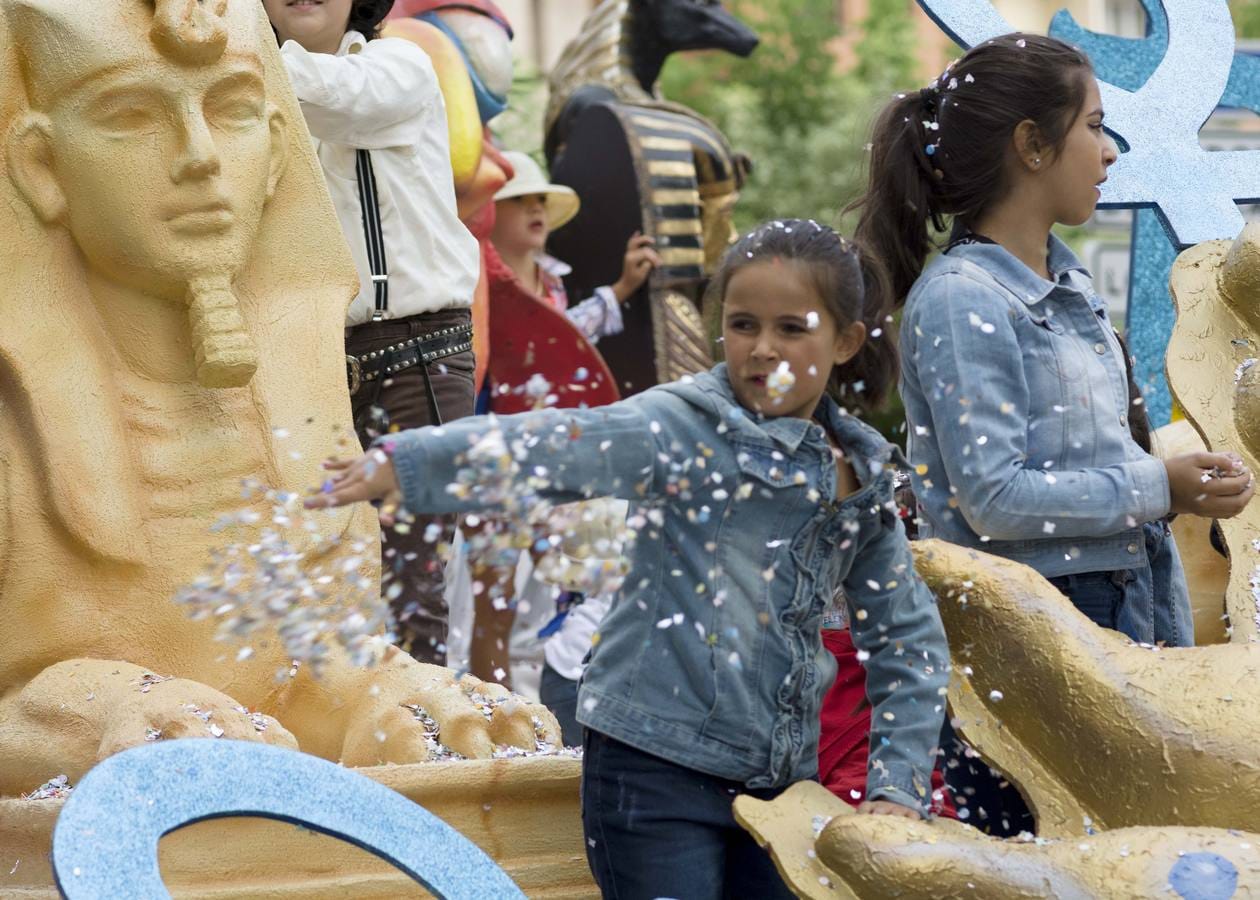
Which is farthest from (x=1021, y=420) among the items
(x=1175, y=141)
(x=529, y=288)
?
(x=529, y=288)

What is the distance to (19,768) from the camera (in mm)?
3529

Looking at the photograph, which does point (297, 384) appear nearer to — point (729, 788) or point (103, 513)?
point (103, 513)

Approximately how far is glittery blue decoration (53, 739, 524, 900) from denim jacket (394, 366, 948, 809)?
0.84 ft

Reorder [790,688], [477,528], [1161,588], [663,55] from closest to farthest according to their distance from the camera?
[790,688]
[1161,588]
[477,528]
[663,55]

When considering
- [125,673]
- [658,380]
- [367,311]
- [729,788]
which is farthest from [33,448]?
[658,380]

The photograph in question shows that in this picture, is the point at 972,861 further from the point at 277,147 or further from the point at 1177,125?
the point at 1177,125

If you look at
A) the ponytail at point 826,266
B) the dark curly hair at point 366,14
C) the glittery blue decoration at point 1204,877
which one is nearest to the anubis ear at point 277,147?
the dark curly hair at point 366,14

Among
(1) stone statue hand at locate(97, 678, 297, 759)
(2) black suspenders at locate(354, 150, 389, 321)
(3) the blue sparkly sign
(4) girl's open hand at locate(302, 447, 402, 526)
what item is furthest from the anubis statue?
(4) girl's open hand at locate(302, 447, 402, 526)

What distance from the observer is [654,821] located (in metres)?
2.86

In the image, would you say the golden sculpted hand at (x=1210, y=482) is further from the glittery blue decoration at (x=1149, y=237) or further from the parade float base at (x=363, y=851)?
the glittery blue decoration at (x=1149, y=237)

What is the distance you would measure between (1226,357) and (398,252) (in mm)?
1649

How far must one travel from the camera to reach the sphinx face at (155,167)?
356 cm

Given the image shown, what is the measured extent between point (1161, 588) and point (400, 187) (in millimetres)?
1834

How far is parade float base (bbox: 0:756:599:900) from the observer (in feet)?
11.0
